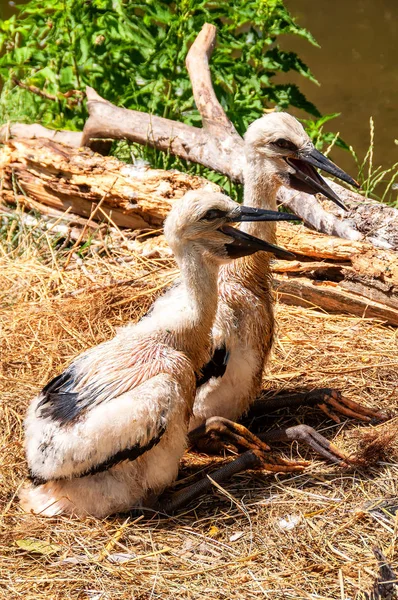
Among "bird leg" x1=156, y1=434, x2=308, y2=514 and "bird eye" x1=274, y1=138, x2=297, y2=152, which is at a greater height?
"bird eye" x1=274, y1=138, x2=297, y2=152

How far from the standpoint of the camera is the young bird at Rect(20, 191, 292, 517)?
344 cm

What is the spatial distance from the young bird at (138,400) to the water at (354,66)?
19.9 ft

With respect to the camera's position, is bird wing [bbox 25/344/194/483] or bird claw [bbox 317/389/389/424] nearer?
bird wing [bbox 25/344/194/483]

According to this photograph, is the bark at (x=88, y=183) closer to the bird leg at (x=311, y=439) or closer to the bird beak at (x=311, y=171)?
the bird beak at (x=311, y=171)

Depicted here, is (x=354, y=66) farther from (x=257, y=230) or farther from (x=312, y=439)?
(x=312, y=439)

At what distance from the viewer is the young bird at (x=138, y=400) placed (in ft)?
11.3

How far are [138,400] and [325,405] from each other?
4.10ft

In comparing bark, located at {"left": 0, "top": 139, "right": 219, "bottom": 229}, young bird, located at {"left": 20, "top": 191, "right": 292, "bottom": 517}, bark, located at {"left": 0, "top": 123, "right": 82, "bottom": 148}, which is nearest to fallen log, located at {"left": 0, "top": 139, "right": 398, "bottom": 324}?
bark, located at {"left": 0, "top": 139, "right": 219, "bottom": 229}

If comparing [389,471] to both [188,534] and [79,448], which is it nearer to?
[188,534]

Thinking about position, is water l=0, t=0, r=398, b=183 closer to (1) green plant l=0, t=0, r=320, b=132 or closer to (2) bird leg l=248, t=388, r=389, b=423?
(1) green plant l=0, t=0, r=320, b=132

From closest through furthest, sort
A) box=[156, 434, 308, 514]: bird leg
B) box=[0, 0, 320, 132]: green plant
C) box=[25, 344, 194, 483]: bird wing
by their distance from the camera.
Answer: box=[25, 344, 194, 483]: bird wing, box=[156, 434, 308, 514]: bird leg, box=[0, 0, 320, 132]: green plant

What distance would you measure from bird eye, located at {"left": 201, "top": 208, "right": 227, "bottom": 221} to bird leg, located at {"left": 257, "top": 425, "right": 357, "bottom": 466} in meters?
1.13

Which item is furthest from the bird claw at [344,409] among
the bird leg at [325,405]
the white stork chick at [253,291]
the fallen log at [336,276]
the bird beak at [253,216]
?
the bird beak at [253,216]

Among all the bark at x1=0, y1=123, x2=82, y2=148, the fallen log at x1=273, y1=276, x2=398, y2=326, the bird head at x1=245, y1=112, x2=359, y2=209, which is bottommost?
the fallen log at x1=273, y1=276, x2=398, y2=326
